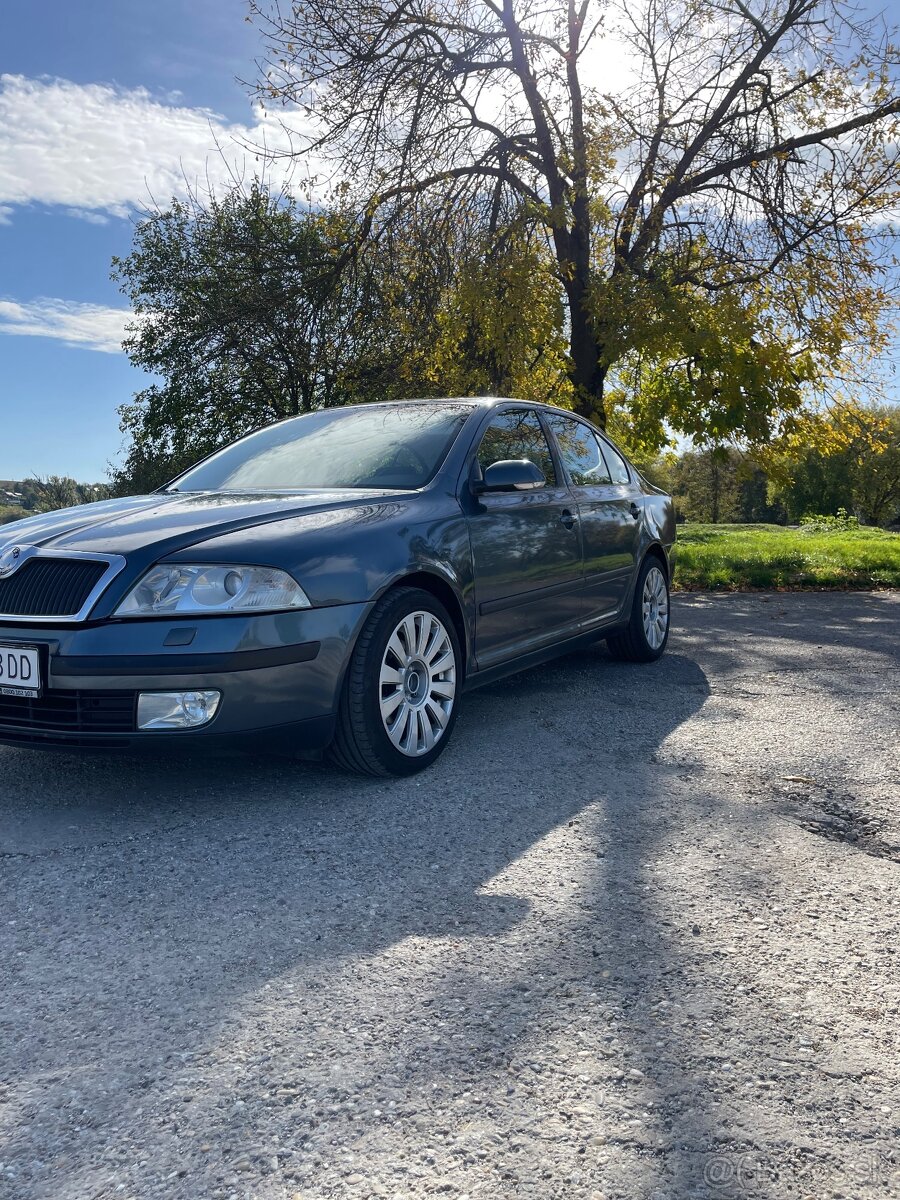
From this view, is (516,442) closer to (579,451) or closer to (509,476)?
(509,476)

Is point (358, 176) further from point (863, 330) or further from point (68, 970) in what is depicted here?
point (68, 970)

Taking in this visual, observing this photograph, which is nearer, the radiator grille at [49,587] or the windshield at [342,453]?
the radiator grille at [49,587]

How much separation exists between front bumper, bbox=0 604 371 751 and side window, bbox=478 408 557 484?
1719mm

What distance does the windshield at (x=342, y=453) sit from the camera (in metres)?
4.80

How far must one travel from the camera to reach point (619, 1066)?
2.08m

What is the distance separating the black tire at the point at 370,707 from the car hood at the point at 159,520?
0.50m

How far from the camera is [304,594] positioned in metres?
3.76

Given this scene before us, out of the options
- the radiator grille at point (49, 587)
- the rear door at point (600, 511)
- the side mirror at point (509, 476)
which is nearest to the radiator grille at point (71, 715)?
the radiator grille at point (49, 587)

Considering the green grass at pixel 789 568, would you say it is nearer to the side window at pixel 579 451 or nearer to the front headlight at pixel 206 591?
the side window at pixel 579 451

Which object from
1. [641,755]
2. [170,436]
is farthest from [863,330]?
[170,436]

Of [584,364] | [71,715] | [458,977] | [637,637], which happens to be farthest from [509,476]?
[584,364]

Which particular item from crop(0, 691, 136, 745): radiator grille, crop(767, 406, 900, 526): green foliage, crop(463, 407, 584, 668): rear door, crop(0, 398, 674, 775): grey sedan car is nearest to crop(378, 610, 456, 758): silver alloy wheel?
crop(0, 398, 674, 775): grey sedan car

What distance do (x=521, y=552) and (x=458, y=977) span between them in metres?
2.85

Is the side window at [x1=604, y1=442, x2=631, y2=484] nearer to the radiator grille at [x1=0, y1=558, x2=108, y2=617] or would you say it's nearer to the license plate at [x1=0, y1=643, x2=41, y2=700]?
the radiator grille at [x1=0, y1=558, x2=108, y2=617]
